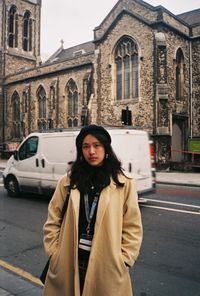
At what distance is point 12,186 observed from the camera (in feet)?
34.4

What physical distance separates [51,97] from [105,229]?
29553 millimetres

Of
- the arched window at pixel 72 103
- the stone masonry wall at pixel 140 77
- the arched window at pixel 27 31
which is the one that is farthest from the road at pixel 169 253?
the arched window at pixel 27 31

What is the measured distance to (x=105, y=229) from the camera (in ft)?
7.11

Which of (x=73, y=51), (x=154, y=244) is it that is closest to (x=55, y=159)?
A: (x=154, y=244)

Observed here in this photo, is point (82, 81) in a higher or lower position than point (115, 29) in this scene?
lower

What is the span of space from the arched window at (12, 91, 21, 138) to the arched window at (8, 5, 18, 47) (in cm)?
682

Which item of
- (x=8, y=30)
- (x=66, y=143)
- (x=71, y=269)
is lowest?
(x=71, y=269)

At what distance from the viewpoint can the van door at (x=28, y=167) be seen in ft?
32.2

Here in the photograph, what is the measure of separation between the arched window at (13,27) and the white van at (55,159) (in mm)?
31360

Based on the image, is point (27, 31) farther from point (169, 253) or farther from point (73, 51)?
point (169, 253)

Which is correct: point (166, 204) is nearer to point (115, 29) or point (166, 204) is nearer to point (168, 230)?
point (168, 230)

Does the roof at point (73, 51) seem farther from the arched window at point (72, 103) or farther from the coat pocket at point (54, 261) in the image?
the coat pocket at point (54, 261)

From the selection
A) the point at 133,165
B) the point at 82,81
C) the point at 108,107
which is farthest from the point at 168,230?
the point at 82,81

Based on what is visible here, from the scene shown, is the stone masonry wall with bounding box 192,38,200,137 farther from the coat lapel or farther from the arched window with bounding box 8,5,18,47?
the arched window with bounding box 8,5,18,47
